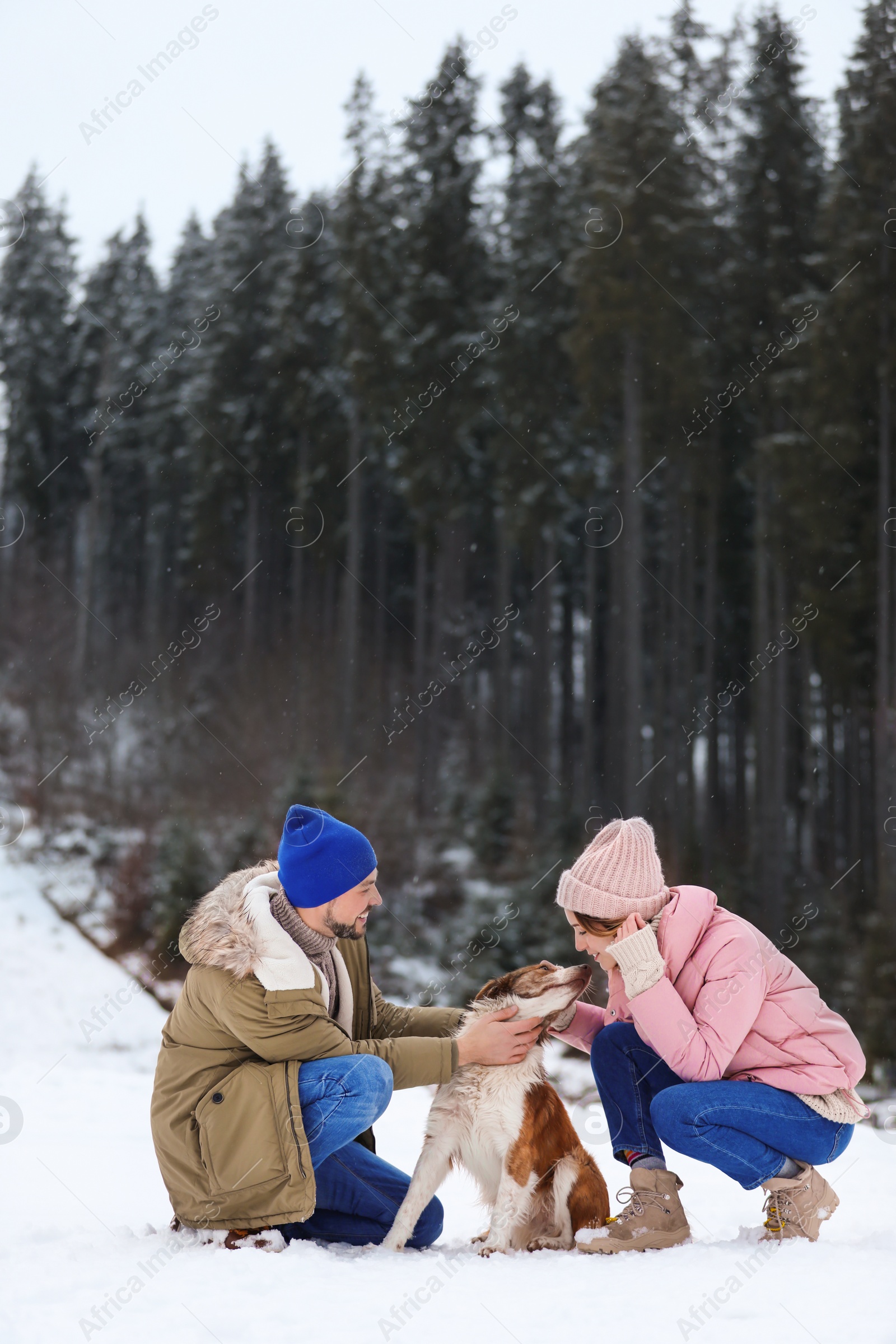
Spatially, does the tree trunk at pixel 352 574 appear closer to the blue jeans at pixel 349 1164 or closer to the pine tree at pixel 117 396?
the pine tree at pixel 117 396

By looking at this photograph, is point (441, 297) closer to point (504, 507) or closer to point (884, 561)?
point (504, 507)

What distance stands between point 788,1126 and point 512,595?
22952 mm

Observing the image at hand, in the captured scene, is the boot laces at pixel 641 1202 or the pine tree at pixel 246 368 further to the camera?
the pine tree at pixel 246 368

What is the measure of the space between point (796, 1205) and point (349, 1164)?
1584mm

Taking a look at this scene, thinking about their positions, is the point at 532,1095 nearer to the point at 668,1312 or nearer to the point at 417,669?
the point at 668,1312

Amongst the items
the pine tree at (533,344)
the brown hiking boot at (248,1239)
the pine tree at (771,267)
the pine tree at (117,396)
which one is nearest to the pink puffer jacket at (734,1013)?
the brown hiking boot at (248,1239)

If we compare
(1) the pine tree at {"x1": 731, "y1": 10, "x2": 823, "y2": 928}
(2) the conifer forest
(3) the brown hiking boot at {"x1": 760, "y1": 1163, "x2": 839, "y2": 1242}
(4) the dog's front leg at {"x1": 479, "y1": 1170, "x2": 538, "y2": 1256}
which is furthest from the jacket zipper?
(1) the pine tree at {"x1": 731, "y1": 10, "x2": 823, "y2": 928}

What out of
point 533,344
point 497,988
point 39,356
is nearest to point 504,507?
point 533,344

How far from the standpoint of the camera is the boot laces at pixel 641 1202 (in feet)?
11.4

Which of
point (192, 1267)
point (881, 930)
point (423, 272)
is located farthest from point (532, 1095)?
point (423, 272)

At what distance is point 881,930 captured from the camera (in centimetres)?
1281

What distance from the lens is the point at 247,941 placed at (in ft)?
11.1

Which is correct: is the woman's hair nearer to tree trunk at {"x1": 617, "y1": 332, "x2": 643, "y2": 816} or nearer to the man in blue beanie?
the man in blue beanie

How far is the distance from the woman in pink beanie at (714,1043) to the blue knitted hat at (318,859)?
0.74 meters
